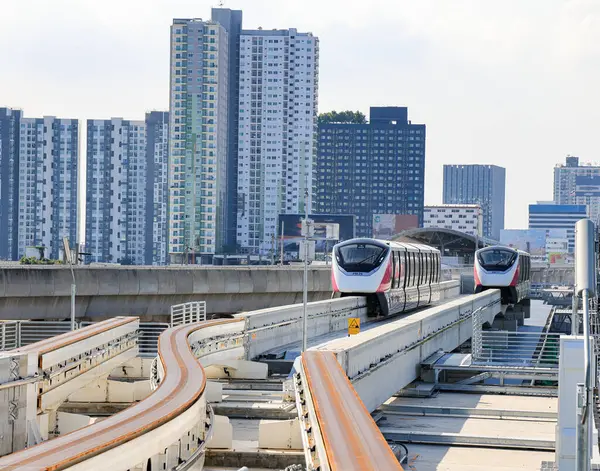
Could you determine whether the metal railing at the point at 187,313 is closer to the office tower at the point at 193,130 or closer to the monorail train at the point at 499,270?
the monorail train at the point at 499,270

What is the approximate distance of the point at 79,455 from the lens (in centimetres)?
1056

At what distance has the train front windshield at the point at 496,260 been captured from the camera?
220 ft

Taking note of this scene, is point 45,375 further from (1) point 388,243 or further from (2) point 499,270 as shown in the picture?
(2) point 499,270

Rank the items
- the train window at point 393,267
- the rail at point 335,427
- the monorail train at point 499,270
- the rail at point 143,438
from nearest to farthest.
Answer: the rail at point 143,438 < the rail at point 335,427 < the train window at point 393,267 < the monorail train at point 499,270

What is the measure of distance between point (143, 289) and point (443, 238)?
343ft

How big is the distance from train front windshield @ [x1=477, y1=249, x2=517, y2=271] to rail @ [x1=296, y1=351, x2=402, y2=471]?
49735 mm

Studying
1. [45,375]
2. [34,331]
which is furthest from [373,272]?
[45,375]

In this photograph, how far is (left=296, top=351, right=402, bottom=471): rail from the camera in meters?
11.1

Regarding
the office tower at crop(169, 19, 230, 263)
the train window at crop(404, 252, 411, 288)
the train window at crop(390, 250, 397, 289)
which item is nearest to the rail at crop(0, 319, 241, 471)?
the train window at crop(390, 250, 397, 289)

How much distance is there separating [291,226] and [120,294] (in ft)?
430

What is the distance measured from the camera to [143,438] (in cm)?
1217

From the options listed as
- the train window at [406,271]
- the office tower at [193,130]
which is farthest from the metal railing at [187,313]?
the office tower at [193,130]

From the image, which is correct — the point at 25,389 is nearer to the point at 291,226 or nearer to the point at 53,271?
the point at 53,271

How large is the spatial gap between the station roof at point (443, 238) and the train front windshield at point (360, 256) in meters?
87.2
